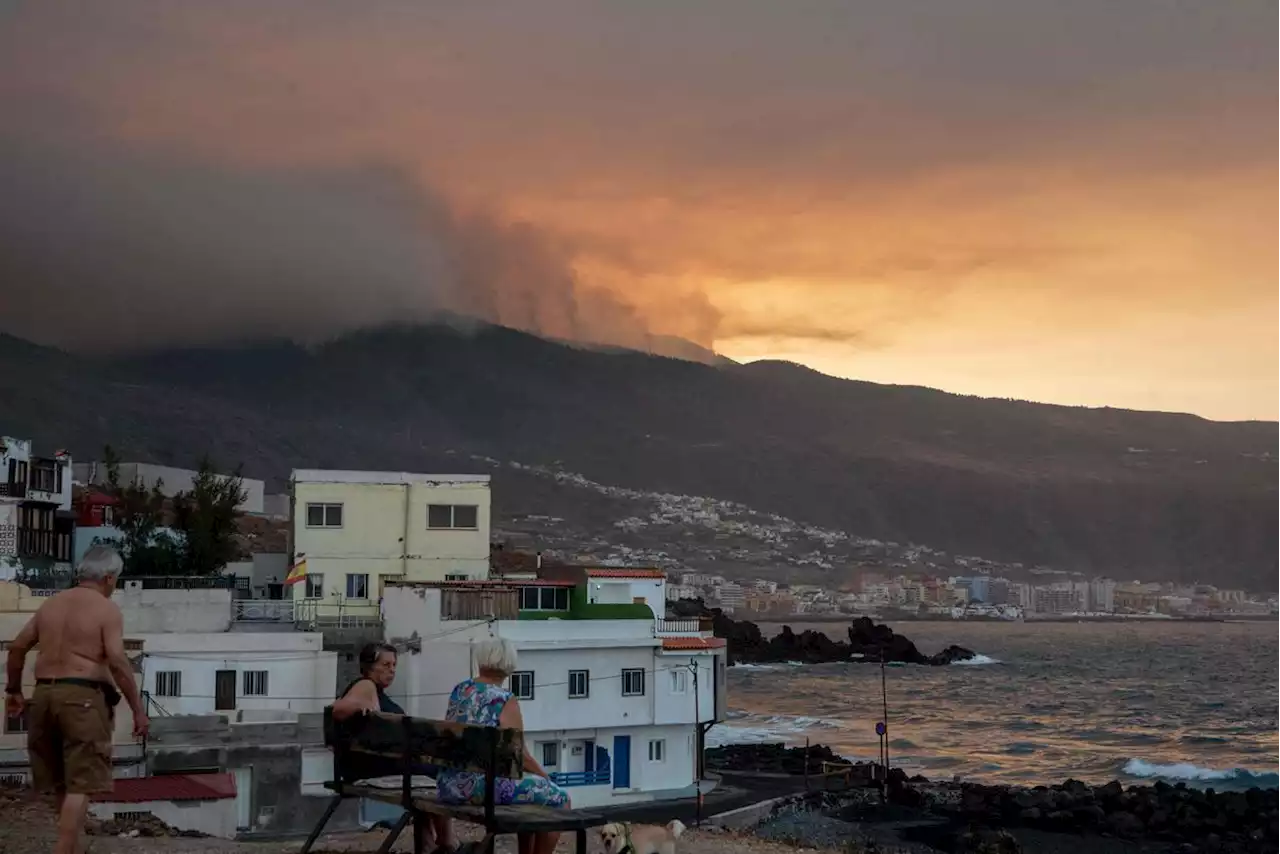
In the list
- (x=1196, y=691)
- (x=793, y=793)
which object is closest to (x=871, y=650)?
(x=1196, y=691)

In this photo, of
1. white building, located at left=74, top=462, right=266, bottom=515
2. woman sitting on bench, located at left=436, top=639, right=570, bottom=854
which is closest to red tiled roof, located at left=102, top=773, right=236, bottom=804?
woman sitting on bench, located at left=436, top=639, right=570, bottom=854

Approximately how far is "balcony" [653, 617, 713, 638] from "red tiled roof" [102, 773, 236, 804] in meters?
12.5

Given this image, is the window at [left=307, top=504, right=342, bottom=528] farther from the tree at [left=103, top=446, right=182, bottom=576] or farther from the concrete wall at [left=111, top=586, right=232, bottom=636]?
the tree at [left=103, top=446, right=182, bottom=576]

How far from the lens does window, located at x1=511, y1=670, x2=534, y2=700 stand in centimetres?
3394

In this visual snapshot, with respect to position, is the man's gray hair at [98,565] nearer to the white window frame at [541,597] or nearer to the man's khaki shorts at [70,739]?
the man's khaki shorts at [70,739]

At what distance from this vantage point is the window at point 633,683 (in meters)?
A: 36.0

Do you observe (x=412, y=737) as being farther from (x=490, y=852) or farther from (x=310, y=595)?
(x=310, y=595)

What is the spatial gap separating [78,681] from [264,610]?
93.5ft

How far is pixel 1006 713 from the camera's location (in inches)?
3469

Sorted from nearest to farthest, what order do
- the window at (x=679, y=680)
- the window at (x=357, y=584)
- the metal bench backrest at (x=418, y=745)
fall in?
the metal bench backrest at (x=418, y=745) < the window at (x=679, y=680) < the window at (x=357, y=584)

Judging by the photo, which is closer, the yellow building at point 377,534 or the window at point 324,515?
the yellow building at point 377,534

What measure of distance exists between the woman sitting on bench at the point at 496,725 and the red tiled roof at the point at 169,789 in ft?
53.3

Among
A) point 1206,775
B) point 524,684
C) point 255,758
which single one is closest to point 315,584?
point 524,684

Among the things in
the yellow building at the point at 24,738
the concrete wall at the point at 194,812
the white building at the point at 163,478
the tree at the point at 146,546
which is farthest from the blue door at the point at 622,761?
the white building at the point at 163,478
